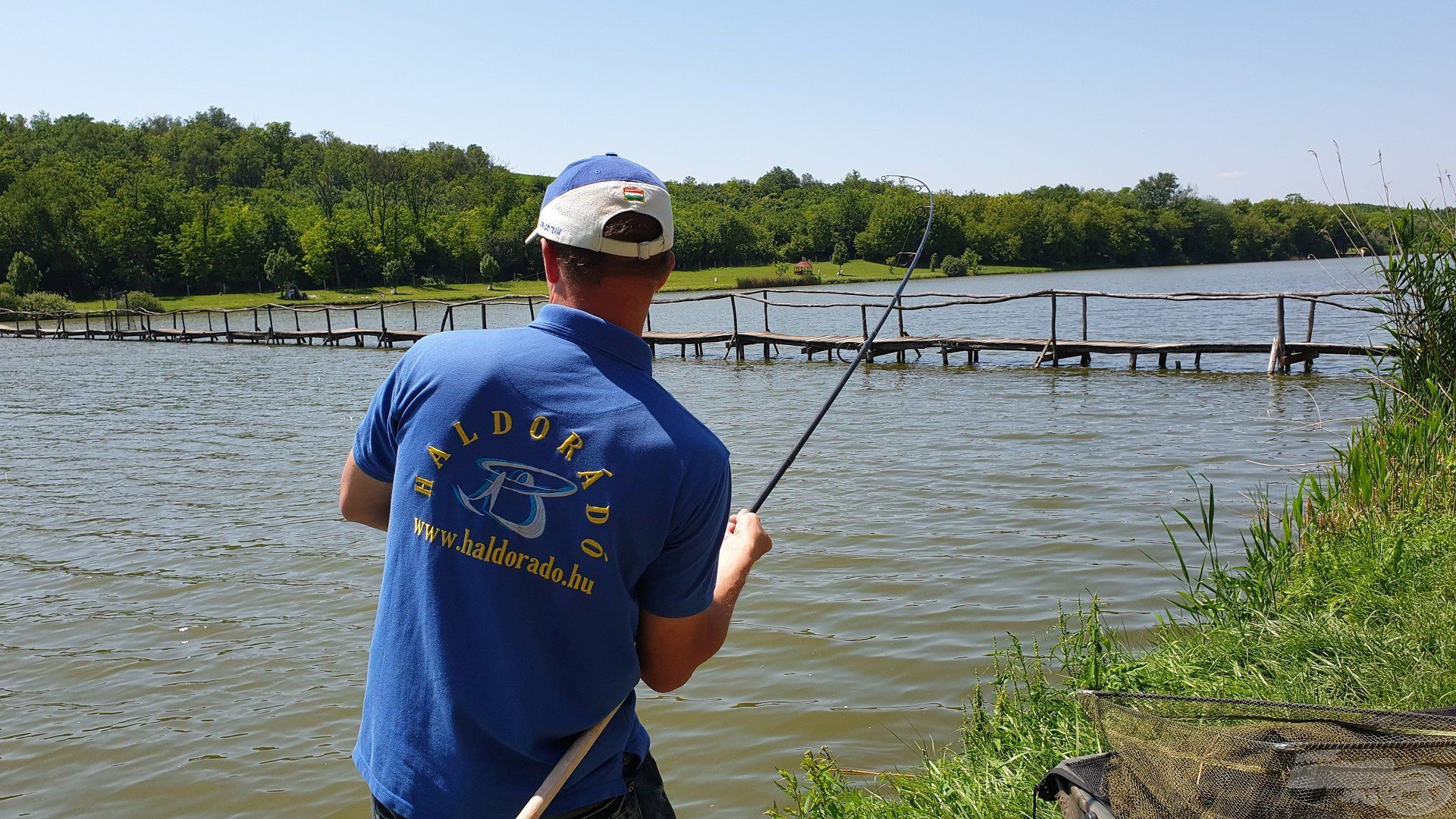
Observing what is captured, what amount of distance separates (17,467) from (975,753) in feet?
43.2

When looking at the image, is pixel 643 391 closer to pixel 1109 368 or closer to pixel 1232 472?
pixel 1232 472

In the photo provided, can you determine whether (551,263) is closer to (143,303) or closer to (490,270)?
(143,303)

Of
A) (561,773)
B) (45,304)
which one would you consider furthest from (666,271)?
(45,304)

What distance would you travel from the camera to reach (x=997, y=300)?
22.6 m

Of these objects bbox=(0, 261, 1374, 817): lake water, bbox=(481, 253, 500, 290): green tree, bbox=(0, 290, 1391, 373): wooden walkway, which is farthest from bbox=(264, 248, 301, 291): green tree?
bbox=(0, 261, 1374, 817): lake water

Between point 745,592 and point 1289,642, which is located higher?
point 1289,642

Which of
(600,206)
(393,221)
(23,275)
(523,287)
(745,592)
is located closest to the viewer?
(600,206)

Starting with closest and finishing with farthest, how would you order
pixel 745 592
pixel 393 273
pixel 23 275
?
pixel 745 592 < pixel 23 275 < pixel 393 273

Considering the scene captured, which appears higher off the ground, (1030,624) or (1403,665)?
(1403,665)

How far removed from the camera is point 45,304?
209 ft

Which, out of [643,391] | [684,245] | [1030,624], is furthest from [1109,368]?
[684,245]

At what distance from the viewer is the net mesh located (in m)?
2.43

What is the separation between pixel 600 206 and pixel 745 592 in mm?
5744

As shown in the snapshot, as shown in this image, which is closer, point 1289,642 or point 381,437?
point 381,437
